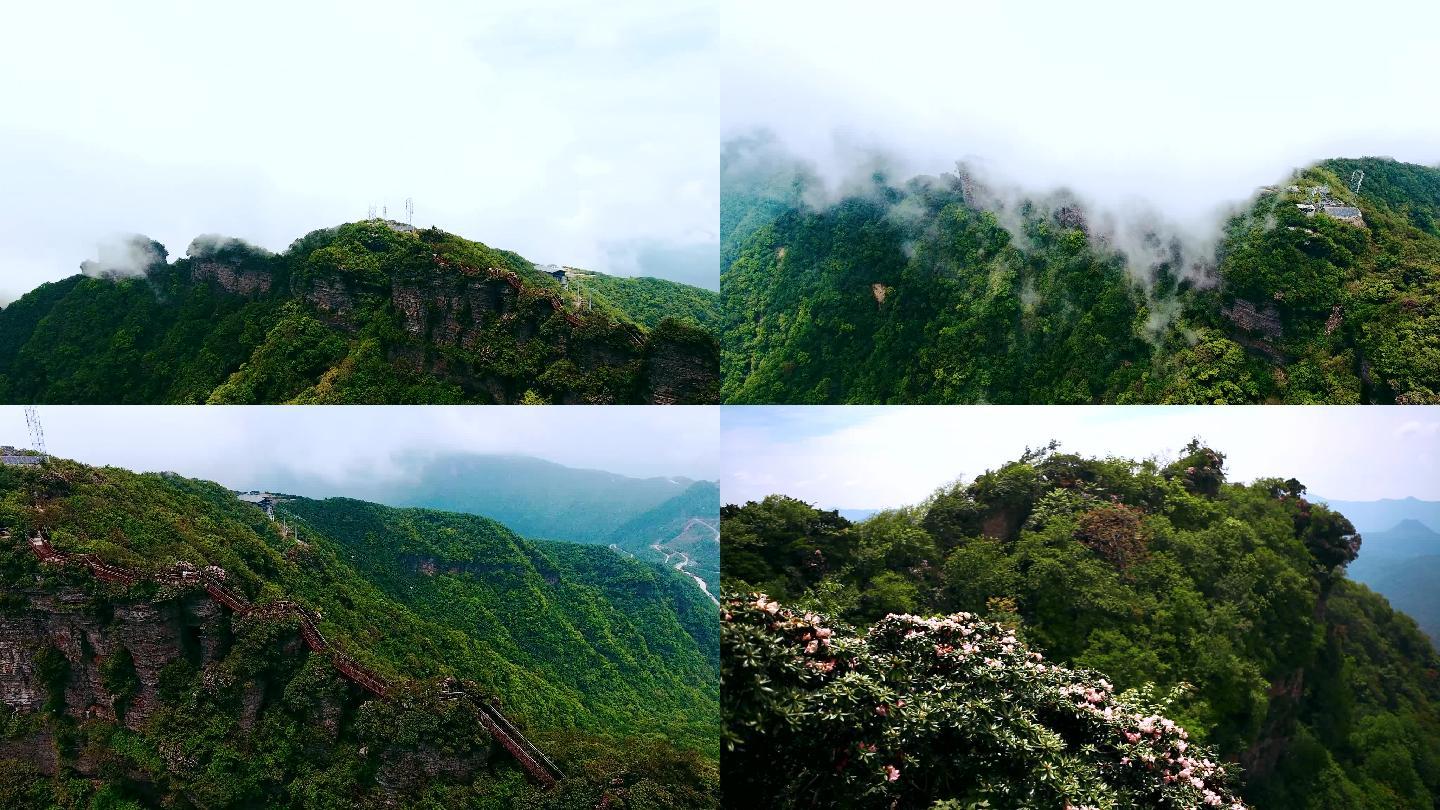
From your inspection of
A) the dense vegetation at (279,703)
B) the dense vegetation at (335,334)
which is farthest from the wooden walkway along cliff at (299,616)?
the dense vegetation at (335,334)

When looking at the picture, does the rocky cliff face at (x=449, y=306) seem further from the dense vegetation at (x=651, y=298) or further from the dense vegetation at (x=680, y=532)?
the dense vegetation at (x=680, y=532)

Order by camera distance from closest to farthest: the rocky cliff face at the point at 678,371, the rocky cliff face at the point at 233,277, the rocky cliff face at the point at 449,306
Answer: the rocky cliff face at the point at 678,371, the rocky cliff face at the point at 449,306, the rocky cliff face at the point at 233,277

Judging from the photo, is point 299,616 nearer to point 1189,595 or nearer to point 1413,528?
point 1189,595

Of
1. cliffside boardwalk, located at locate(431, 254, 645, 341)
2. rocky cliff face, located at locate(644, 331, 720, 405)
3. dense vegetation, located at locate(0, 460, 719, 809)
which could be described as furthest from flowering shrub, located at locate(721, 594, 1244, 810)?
cliffside boardwalk, located at locate(431, 254, 645, 341)

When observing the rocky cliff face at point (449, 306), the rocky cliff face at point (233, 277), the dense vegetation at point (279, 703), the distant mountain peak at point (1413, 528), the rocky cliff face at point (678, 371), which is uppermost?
the rocky cliff face at point (233, 277)

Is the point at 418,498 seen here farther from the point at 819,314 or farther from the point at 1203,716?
the point at 1203,716

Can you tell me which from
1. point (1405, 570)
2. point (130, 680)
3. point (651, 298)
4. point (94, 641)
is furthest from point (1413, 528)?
point (94, 641)

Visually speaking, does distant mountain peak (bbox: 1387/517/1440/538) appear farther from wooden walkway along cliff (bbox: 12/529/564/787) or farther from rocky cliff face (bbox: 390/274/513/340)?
rocky cliff face (bbox: 390/274/513/340)

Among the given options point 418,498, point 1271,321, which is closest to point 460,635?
point 418,498
